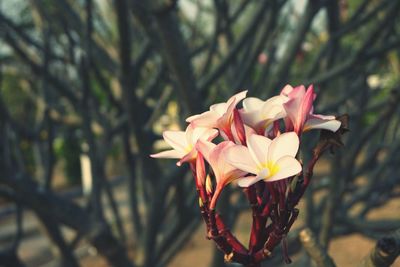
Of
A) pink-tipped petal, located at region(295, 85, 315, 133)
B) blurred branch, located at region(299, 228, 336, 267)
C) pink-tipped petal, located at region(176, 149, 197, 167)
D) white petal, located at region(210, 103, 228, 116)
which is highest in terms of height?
white petal, located at region(210, 103, 228, 116)

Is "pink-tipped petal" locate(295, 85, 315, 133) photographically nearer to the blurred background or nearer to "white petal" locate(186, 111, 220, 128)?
"white petal" locate(186, 111, 220, 128)

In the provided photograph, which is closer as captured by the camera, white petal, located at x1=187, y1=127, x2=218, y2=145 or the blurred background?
white petal, located at x1=187, y1=127, x2=218, y2=145

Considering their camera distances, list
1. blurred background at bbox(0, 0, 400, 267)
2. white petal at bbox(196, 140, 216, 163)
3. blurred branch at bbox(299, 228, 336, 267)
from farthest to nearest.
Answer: blurred background at bbox(0, 0, 400, 267)
blurred branch at bbox(299, 228, 336, 267)
white petal at bbox(196, 140, 216, 163)

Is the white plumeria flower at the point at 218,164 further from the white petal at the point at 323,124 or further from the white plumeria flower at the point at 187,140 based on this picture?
the white petal at the point at 323,124

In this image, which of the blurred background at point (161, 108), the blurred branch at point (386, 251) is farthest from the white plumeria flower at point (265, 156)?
the blurred background at point (161, 108)

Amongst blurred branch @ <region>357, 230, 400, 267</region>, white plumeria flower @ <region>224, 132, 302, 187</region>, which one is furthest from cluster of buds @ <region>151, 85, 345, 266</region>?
blurred branch @ <region>357, 230, 400, 267</region>

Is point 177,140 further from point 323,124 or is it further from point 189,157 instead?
point 323,124

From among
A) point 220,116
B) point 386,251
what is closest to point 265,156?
point 220,116
